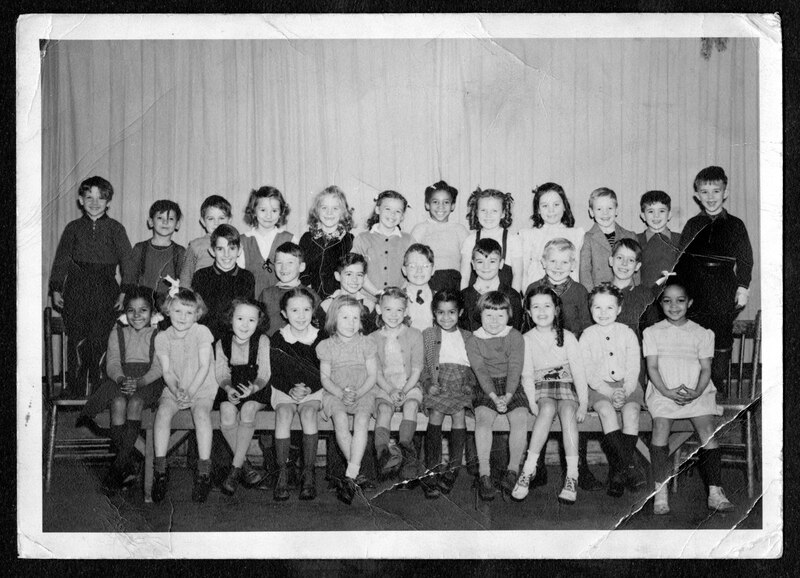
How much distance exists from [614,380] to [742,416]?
0.29 m

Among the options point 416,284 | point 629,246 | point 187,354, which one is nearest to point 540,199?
point 629,246

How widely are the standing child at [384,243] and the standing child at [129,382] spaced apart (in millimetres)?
501

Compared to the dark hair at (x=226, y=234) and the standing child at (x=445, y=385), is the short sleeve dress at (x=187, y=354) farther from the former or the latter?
the standing child at (x=445, y=385)

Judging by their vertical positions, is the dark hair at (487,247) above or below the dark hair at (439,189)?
below

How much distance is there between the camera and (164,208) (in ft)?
6.44

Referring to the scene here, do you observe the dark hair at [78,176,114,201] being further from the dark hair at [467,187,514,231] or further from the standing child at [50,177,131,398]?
the dark hair at [467,187,514,231]

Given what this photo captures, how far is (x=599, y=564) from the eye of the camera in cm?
190

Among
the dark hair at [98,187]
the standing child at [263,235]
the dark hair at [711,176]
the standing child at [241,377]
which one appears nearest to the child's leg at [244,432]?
the standing child at [241,377]

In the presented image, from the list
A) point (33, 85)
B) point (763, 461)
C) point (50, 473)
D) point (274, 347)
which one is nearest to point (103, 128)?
point (33, 85)

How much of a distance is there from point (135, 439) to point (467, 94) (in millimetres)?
1077

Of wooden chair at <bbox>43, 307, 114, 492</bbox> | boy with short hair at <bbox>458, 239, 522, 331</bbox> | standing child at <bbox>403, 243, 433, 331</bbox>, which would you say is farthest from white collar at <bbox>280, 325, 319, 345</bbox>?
wooden chair at <bbox>43, 307, 114, 492</bbox>

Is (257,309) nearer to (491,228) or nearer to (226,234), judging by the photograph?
(226,234)

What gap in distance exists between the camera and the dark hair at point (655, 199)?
197cm

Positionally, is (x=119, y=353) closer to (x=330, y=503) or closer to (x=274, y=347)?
(x=274, y=347)
